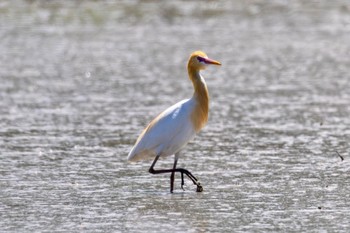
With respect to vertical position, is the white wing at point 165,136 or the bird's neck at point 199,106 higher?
the bird's neck at point 199,106

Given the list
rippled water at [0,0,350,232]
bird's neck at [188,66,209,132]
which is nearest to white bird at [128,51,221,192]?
bird's neck at [188,66,209,132]

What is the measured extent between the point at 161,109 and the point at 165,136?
528cm

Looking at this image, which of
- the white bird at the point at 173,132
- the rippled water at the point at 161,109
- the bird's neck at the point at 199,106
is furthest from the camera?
the bird's neck at the point at 199,106

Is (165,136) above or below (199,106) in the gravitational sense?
below

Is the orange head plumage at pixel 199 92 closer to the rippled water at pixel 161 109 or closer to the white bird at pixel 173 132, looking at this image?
the white bird at pixel 173 132

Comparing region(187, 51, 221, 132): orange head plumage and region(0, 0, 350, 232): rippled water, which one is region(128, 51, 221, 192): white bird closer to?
region(187, 51, 221, 132): orange head plumage

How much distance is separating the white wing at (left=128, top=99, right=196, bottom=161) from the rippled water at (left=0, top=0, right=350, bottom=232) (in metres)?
0.38

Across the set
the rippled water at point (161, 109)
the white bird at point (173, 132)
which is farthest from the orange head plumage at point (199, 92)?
the rippled water at point (161, 109)

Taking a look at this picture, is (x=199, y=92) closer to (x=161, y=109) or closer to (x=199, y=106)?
(x=199, y=106)

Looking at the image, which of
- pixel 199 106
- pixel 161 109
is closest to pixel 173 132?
pixel 199 106

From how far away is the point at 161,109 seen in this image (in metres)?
15.8

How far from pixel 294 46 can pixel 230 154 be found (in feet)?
38.7

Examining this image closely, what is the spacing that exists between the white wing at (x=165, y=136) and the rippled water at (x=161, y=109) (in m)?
0.38

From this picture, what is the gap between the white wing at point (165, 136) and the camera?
10562 millimetres
